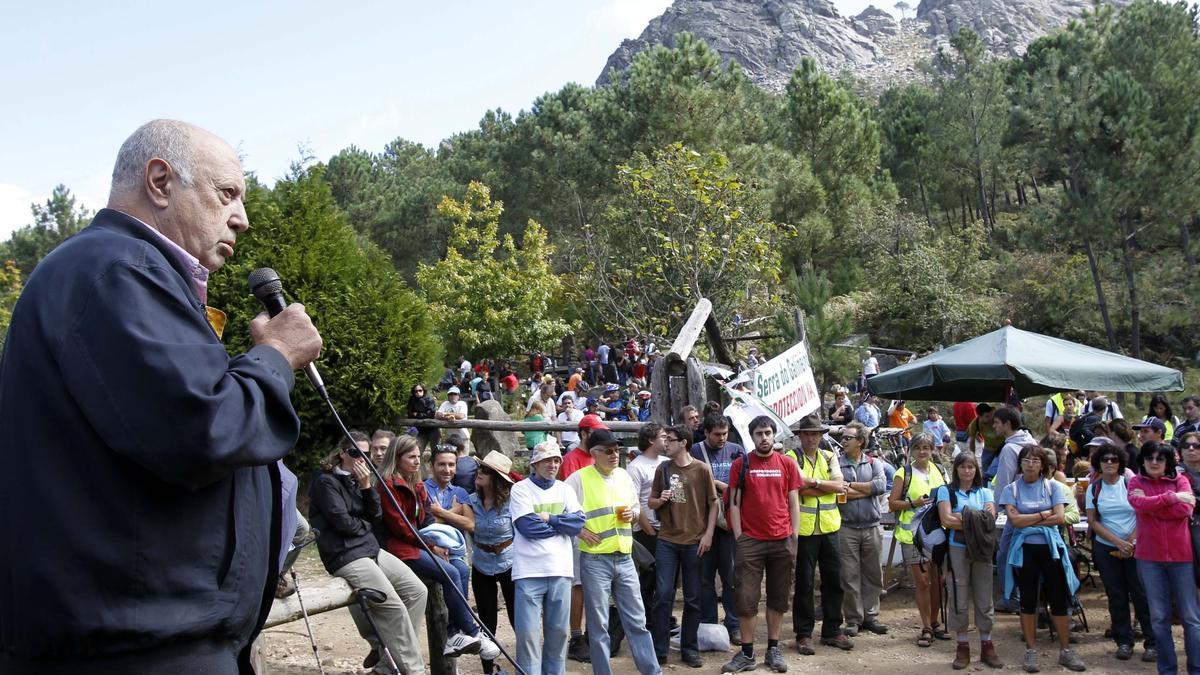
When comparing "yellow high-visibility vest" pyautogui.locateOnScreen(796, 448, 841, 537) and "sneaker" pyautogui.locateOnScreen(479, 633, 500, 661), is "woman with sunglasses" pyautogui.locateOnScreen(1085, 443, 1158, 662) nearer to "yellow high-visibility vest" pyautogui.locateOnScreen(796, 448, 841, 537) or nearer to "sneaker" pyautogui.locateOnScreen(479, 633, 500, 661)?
"yellow high-visibility vest" pyautogui.locateOnScreen(796, 448, 841, 537)

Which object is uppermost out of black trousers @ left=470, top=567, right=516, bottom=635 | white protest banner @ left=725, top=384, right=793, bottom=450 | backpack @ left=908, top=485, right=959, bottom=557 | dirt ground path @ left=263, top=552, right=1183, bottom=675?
white protest banner @ left=725, top=384, right=793, bottom=450

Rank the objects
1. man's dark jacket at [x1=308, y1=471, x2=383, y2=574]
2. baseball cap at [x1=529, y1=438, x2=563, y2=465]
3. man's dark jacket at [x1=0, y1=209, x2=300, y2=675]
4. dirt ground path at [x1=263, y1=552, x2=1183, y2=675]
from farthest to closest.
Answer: dirt ground path at [x1=263, y1=552, x2=1183, y2=675]
baseball cap at [x1=529, y1=438, x2=563, y2=465]
man's dark jacket at [x1=308, y1=471, x2=383, y2=574]
man's dark jacket at [x1=0, y1=209, x2=300, y2=675]

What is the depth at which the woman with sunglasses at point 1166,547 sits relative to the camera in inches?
274

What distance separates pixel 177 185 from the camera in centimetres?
185

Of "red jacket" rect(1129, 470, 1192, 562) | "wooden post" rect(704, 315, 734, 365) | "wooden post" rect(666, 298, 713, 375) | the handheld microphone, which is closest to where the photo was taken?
the handheld microphone

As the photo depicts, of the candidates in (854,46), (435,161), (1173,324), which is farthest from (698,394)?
(854,46)

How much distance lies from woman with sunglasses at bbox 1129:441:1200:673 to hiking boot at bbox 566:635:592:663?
159 inches

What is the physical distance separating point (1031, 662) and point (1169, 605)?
3.44 ft

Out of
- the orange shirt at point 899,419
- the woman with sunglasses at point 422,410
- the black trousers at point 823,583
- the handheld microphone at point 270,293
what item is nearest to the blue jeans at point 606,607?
the black trousers at point 823,583

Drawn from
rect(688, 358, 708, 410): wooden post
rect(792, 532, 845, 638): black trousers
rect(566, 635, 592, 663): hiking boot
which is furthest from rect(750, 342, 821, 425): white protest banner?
rect(566, 635, 592, 663): hiking boot

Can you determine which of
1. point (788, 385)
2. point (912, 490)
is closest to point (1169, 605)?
point (912, 490)

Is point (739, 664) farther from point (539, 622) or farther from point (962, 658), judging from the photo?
point (539, 622)

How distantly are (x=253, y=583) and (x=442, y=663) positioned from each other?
541cm

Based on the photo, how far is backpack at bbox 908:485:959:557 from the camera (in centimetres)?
802
